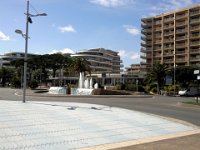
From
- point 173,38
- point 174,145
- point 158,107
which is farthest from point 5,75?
point 174,145

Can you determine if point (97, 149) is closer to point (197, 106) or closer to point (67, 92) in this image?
point (197, 106)

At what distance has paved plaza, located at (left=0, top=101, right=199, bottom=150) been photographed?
8.89 metres

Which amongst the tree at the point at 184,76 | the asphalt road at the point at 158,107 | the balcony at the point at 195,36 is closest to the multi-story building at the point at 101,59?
the balcony at the point at 195,36

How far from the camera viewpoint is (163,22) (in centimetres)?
11488

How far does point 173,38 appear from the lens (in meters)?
111

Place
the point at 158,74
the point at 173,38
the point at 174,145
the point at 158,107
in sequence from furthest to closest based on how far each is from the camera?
the point at 173,38 < the point at 158,74 < the point at 158,107 < the point at 174,145

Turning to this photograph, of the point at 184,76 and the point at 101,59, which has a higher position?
the point at 101,59

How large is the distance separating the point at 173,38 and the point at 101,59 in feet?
235

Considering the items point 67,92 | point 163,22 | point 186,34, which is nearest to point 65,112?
point 67,92

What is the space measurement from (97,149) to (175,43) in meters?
105

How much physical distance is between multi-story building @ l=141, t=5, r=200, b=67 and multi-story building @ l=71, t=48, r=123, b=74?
5373 cm

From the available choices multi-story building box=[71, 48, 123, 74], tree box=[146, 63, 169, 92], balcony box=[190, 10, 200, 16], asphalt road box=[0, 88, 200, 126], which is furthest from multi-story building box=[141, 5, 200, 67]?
asphalt road box=[0, 88, 200, 126]

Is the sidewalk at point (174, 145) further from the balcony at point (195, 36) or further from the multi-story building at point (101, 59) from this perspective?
the multi-story building at point (101, 59)

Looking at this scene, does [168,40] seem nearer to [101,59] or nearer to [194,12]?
[194,12]
